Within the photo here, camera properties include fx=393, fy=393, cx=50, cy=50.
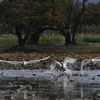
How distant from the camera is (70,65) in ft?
62.2

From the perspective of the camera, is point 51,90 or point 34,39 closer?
point 51,90

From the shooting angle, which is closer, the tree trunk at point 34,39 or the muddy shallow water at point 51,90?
the muddy shallow water at point 51,90

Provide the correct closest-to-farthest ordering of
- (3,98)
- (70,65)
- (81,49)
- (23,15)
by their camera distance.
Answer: (3,98) < (70,65) < (23,15) < (81,49)

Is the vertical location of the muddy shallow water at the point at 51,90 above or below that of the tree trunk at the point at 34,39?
above

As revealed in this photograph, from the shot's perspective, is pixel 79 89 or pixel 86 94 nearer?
pixel 86 94

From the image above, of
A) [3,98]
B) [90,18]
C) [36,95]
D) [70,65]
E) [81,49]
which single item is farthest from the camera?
[90,18]

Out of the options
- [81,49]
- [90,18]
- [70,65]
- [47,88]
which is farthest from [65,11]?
[47,88]

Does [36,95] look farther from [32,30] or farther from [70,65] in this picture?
[32,30]

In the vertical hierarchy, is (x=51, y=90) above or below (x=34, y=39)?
above

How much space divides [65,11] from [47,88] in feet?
89.0

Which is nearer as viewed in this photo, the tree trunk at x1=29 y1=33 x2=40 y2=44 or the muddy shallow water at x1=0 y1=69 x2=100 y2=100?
the muddy shallow water at x1=0 y1=69 x2=100 y2=100

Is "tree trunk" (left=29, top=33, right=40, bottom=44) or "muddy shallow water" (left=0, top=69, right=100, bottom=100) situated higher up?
"muddy shallow water" (left=0, top=69, right=100, bottom=100)

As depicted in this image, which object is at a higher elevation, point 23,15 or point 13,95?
point 23,15

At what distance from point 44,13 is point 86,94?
20.3 m
